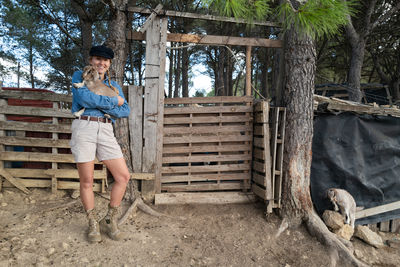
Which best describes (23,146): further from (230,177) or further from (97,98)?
(230,177)

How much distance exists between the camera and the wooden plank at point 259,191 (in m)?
3.48

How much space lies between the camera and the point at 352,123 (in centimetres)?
383

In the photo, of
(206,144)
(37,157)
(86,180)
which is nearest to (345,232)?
(206,144)

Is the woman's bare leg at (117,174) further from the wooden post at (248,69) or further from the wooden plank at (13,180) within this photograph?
the wooden post at (248,69)

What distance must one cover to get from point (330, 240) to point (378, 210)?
1.52 m

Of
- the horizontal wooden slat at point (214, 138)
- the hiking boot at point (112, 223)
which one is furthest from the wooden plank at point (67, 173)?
the horizontal wooden slat at point (214, 138)

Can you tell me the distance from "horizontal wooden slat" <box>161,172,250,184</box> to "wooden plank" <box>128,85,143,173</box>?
1.72ft

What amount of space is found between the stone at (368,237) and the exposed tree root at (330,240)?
65 centimetres

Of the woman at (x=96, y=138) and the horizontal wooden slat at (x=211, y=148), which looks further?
the horizontal wooden slat at (x=211, y=148)

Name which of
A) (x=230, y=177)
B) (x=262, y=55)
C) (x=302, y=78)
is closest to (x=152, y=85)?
(x=230, y=177)

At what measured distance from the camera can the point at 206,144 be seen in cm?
389

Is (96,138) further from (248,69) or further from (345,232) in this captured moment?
(345,232)

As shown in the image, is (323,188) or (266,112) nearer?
(266,112)

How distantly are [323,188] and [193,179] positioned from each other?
2.22 meters
